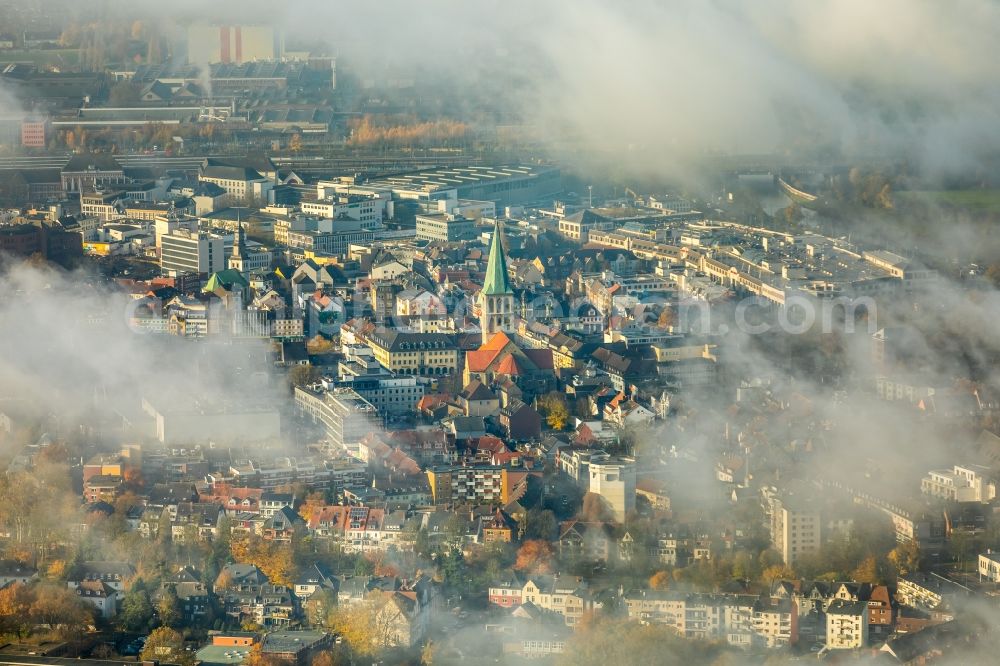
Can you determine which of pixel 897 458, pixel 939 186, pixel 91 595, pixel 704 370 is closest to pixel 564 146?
pixel 939 186

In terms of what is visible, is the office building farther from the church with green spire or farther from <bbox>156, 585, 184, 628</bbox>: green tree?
<bbox>156, 585, 184, 628</bbox>: green tree

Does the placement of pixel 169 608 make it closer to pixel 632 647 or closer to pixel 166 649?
pixel 166 649

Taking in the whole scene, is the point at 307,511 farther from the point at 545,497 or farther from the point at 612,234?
the point at 612,234

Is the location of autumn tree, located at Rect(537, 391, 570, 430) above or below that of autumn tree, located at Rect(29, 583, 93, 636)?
above

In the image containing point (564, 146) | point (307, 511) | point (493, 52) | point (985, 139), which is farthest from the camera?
point (493, 52)

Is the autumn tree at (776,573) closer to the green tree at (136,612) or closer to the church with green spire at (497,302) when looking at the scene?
the green tree at (136,612)

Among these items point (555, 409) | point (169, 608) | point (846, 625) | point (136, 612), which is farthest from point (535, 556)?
point (555, 409)

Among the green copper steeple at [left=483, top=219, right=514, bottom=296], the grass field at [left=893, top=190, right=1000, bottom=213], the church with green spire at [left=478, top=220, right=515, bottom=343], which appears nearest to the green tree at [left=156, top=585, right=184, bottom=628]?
the church with green spire at [left=478, top=220, right=515, bottom=343]
